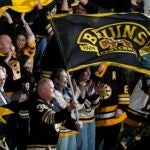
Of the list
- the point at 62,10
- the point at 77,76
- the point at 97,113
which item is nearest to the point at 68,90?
the point at 77,76

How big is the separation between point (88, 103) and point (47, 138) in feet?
5.66

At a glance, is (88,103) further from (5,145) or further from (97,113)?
(5,145)

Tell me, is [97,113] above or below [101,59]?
below

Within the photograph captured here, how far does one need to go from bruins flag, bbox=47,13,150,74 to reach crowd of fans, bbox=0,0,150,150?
1.11ft

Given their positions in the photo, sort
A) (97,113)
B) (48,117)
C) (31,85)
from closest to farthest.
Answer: (48,117)
(31,85)
(97,113)

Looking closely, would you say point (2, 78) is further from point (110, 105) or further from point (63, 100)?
Answer: point (110, 105)

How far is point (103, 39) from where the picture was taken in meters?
8.54

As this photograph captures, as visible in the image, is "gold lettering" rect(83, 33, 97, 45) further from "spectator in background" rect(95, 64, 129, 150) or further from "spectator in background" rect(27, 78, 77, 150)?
Answer: "spectator in background" rect(95, 64, 129, 150)

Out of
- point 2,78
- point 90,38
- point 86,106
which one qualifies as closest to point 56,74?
point 86,106

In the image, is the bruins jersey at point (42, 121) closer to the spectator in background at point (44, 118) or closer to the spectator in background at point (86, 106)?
the spectator in background at point (44, 118)

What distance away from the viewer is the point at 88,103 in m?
10.1

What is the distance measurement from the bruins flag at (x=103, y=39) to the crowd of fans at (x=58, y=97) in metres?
0.34

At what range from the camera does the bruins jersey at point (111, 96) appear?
10688 mm

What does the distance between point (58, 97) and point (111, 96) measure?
5.27ft
